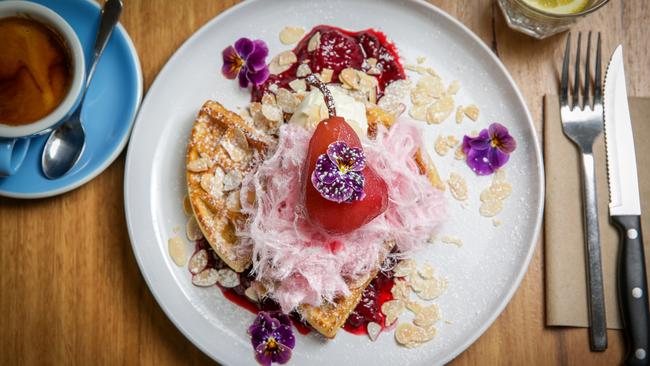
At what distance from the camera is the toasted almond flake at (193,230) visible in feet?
6.72

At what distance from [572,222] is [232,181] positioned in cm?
134

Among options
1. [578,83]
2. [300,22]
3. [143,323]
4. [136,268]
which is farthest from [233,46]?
[578,83]

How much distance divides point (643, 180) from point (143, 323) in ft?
6.74

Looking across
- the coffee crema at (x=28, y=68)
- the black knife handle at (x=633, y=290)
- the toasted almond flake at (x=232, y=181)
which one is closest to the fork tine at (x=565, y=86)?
the black knife handle at (x=633, y=290)

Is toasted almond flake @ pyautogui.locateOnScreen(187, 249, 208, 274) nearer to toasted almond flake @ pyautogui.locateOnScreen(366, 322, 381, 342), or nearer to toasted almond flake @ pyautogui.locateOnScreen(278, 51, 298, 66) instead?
toasted almond flake @ pyautogui.locateOnScreen(366, 322, 381, 342)

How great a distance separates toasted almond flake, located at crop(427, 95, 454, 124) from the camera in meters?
2.11

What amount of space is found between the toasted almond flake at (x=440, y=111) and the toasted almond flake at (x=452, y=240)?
1.53 ft

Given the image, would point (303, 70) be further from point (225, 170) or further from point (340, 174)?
point (340, 174)

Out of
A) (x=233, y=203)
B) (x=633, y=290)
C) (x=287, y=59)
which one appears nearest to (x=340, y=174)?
(x=233, y=203)

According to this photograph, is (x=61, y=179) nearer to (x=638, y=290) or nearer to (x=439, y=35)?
(x=439, y=35)

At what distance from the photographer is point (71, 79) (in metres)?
1.91

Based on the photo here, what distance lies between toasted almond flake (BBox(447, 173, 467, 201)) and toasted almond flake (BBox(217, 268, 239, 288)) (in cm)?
92

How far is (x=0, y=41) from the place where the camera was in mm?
1914

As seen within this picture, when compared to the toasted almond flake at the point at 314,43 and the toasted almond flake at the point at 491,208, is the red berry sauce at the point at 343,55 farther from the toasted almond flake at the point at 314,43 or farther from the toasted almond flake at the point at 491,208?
the toasted almond flake at the point at 491,208
